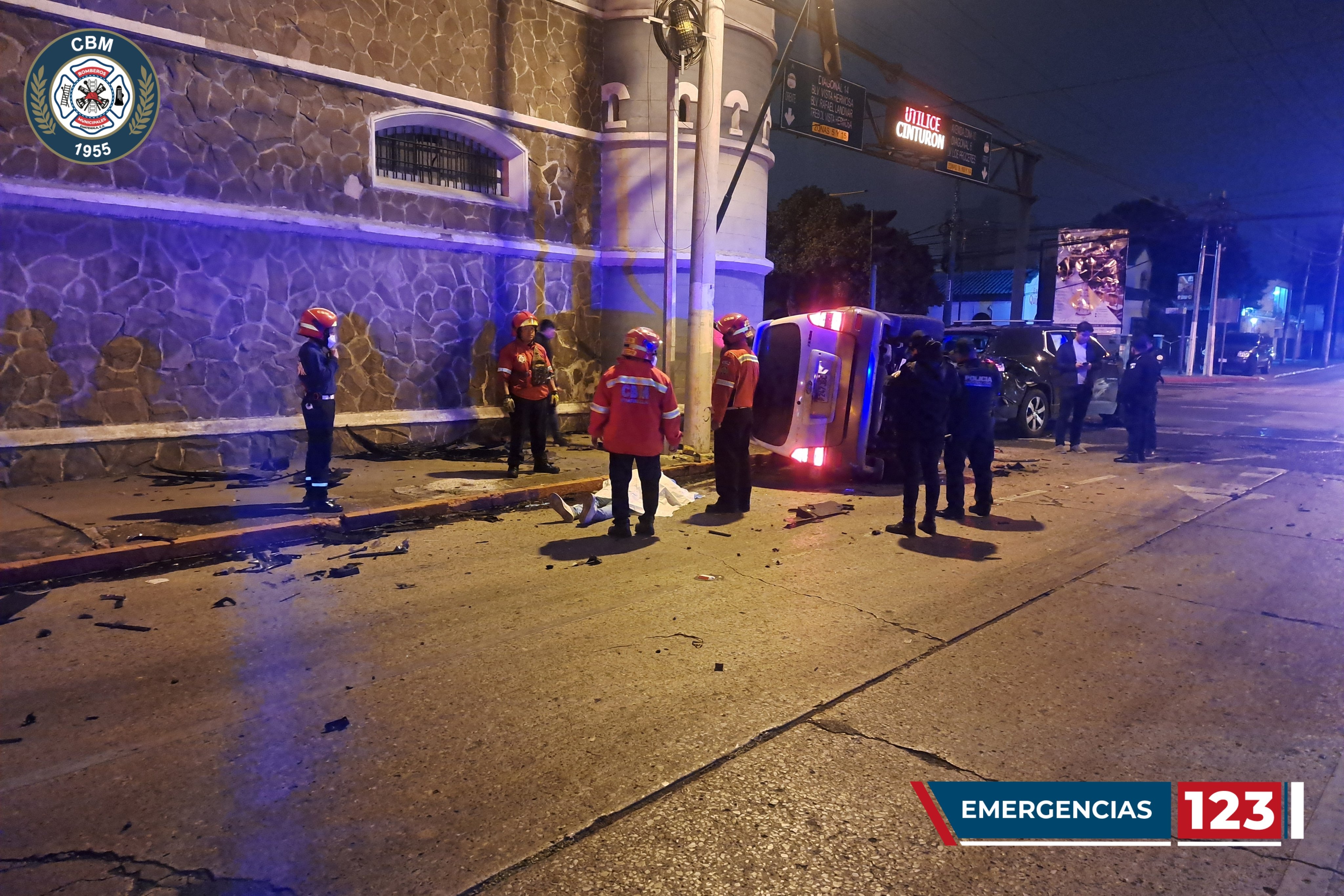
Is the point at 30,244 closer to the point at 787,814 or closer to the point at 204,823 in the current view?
the point at 204,823

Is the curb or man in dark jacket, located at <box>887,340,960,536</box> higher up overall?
man in dark jacket, located at <box>887,340,960,536</box>

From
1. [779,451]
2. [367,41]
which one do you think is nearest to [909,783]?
[779,451]

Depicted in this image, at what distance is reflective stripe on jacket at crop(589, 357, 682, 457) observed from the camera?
7492 mm

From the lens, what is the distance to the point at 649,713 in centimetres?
399

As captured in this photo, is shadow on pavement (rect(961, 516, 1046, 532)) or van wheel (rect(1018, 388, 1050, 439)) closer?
shadow on pavement (rect(961, 516, 1046, 532))

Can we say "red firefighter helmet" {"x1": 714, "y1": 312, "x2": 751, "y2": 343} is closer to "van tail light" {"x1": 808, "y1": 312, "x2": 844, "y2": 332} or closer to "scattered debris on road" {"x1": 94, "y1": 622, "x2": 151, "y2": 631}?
"van tail light" {"x1": 808, "y1": 312, "x2": 844, "y2": 332}

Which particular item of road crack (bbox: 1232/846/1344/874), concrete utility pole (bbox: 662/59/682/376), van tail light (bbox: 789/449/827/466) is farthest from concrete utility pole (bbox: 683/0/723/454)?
road crack (bbox: 1232/846/1344/874)

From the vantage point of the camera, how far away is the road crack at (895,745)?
350 cm

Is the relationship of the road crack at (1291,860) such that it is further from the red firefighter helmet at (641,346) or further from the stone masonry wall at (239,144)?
the stone masonry wall at (239,144)

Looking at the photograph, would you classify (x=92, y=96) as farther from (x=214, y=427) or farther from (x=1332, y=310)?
(x=1332, y=310)

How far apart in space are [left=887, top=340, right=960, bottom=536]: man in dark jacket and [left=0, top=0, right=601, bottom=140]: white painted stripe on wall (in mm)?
7532

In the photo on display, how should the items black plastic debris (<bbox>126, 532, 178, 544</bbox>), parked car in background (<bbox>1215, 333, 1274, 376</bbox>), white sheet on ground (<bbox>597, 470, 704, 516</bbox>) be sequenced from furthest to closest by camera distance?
parked car in background (<bbox>1215, 333, 1274, 376</bbox>) < white sheet on ground (<bbox>597, 470, 704, 516</bbox>) < black plastic debris (<bbox>126, 532, 178, 544</bbox>)

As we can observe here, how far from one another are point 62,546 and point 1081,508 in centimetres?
984

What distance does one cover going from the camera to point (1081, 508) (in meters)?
9.34
